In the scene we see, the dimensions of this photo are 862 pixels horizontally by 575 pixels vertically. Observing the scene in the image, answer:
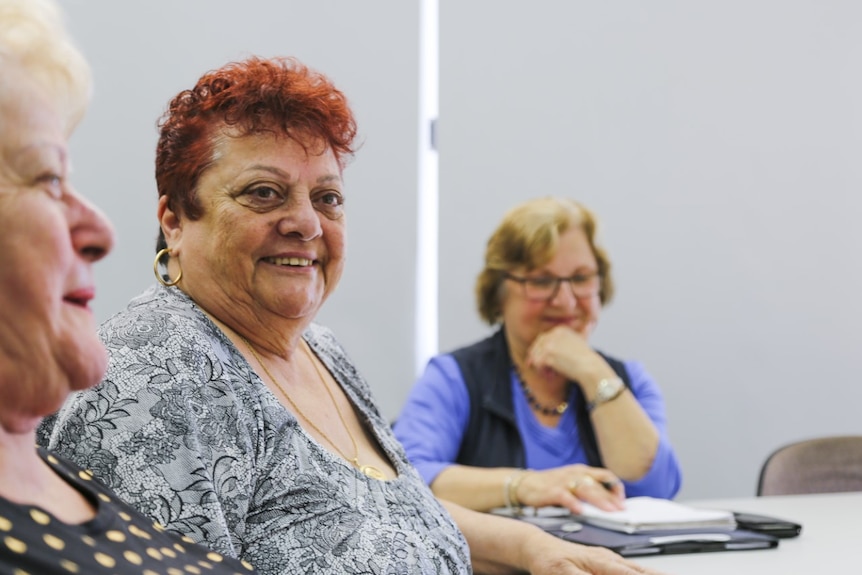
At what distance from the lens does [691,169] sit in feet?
13.4

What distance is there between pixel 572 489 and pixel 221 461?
1.11 meters

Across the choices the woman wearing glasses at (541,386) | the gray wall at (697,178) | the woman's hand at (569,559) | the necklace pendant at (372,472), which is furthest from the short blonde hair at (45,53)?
the gray wall at (697,178)

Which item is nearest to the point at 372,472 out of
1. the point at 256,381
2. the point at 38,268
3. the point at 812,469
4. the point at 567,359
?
the point at 256,381

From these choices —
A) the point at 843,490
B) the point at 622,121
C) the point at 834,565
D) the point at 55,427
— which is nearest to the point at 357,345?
the point at 622,121

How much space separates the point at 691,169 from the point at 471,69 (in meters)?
0.96

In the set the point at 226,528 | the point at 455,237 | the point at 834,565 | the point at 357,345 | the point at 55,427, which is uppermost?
the point at 455,237

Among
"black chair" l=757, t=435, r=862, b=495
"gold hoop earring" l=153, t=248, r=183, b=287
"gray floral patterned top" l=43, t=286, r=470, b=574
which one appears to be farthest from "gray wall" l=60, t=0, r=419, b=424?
"gray floral patterned top" l=43, t=286, r=470, b=574

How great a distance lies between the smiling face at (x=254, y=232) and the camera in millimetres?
1510

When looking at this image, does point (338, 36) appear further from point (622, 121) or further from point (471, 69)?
point (622, 121)

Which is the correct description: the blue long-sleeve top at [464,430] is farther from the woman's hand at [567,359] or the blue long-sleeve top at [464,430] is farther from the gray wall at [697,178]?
the gray wall at [697,178]

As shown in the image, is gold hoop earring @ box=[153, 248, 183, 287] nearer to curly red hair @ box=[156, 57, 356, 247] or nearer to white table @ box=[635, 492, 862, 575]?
curly red hair @ box=[156, 57, 356, 247]

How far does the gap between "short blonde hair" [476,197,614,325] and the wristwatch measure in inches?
14.2

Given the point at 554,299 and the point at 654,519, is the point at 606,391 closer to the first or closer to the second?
the point at 554,299

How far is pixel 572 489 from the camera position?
2213 mm
